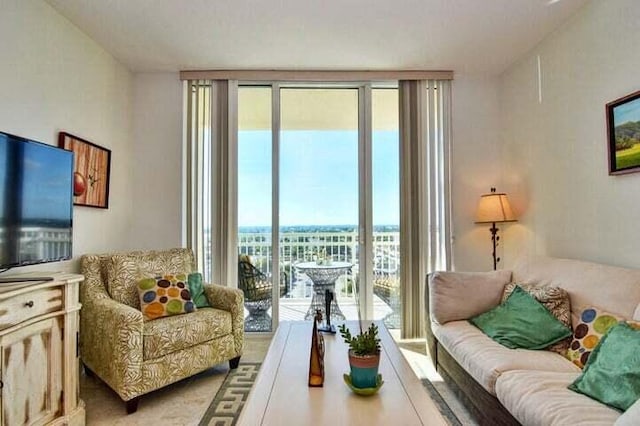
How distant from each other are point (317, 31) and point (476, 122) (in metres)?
1.84

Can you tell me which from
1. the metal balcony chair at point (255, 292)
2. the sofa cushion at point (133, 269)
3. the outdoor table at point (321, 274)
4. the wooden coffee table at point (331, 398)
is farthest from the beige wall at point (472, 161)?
the sofa cushion at point (133, 269)

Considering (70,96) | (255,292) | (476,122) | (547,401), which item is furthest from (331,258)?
(70,96)

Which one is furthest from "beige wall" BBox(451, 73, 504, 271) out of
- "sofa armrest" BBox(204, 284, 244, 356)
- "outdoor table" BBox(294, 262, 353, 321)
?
"sofa armrest" BBox(204, 284, 244, 356)

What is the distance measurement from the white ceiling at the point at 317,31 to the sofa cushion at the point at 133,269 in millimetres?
1699

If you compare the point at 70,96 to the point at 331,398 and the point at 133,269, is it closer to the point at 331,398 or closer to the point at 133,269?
the point at 133,269

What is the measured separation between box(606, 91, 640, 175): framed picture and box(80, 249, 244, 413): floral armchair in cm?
267

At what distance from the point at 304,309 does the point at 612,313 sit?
8.23ft

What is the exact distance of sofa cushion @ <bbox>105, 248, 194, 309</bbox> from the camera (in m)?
2.62

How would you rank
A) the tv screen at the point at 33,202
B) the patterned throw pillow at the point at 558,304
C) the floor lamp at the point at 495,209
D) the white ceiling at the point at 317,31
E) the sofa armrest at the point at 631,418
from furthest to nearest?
the floor lamp at the point at 495,209, the white ceiling at the point at 317,31, the patterned throw pillow at the point at 558,304, the tv screen at the point at 33,202, the sofa armrest at the point at 631,418

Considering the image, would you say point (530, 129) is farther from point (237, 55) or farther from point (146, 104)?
point (146, 104)

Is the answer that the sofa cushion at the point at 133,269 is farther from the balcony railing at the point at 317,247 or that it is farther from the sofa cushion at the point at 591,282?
the sofa cushion at the point at 591,282

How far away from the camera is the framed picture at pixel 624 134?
6.92ft

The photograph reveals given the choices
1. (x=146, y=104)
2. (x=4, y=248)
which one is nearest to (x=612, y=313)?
(x=4, y=248)

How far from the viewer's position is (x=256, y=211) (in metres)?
3.60
